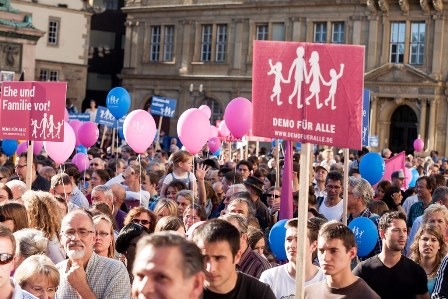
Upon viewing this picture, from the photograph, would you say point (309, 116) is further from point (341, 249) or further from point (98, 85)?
point (98, 85)

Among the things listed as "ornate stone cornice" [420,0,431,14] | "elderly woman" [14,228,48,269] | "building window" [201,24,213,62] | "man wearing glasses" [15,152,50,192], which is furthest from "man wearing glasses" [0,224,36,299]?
"building window" [201,24,213,62]

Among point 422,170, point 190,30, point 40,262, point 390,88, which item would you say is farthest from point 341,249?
point 190,30

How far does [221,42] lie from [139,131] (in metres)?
36.4

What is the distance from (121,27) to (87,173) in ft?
144

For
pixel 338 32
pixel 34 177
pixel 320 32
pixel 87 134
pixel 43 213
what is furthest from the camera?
pixel 320 32

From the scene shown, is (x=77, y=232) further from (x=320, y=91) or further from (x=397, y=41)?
(x=397, y=41)

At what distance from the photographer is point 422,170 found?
27.6 meters

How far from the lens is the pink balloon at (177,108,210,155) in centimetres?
1530

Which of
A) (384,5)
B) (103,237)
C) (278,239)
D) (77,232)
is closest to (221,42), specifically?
(384,5)

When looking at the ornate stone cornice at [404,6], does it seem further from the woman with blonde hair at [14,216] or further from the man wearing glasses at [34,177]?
the woman with blonde hair at [14,216]

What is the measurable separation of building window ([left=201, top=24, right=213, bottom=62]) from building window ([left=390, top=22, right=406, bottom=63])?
32.8ft

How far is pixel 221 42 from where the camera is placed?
52.7 metres

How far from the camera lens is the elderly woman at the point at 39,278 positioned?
7.23 meters

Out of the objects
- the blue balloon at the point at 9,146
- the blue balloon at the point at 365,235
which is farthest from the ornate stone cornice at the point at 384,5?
the blue balloon at the point at 365,235
